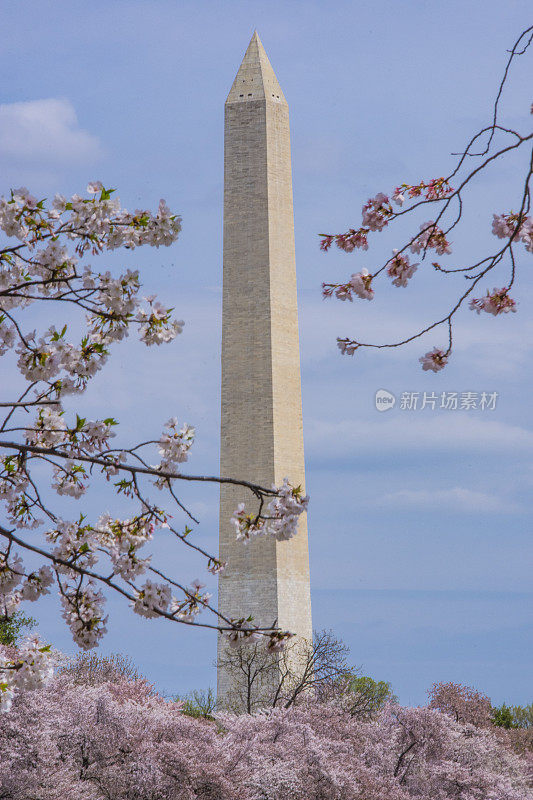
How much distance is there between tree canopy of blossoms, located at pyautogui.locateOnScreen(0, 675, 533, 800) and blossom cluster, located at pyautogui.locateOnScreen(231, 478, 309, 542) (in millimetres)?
10626

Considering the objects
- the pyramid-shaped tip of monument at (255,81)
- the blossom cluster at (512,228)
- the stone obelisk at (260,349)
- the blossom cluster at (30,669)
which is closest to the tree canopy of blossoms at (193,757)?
the stone obelisk at (260,349)

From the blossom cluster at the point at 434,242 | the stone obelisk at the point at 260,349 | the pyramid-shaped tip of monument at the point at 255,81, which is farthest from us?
the pyramid-shaped tip of monument at the point at 255,81

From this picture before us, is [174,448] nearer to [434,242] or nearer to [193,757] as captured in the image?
[434,242]

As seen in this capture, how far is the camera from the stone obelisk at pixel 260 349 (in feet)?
100

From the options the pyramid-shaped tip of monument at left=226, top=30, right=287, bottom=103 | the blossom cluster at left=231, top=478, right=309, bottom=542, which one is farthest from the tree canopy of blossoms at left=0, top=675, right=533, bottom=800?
the pyramid-shaped tip of monument at left=226, top=30, right=287, bottom=103

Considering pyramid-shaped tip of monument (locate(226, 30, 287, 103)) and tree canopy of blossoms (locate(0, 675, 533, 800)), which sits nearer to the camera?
tree canopy of blossoms (locate(0, 675, 533, 800))

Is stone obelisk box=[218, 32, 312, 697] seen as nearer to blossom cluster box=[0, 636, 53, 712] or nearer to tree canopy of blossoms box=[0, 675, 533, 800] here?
tree canopy of blossoms box=[0, 675, 533, 800]

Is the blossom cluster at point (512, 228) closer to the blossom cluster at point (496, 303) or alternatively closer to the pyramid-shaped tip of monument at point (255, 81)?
the blossom cluster at point (496, 303)

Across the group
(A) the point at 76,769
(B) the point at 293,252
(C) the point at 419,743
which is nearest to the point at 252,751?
(A) the point at 76,769

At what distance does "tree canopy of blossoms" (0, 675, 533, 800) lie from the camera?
653 inches

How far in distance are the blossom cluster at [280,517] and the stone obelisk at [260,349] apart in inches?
916

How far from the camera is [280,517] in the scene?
21.6ft

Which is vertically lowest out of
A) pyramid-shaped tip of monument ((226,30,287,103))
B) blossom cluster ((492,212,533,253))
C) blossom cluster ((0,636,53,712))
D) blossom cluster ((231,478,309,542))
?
blossom cluster ((0,636,53,712))

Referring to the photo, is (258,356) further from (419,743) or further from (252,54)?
(419,743)
